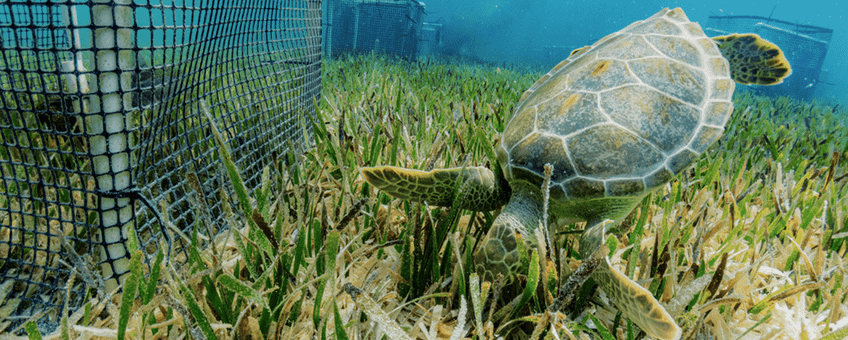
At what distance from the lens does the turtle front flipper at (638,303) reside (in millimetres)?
566

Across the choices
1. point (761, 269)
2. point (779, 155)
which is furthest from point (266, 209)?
point (779, 155)

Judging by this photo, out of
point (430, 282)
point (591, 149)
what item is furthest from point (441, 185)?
point (591, 149)

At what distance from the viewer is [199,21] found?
1021mm

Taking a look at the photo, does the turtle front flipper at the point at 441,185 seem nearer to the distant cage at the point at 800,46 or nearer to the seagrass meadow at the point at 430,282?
the seagrass meadow at the point at 430,282

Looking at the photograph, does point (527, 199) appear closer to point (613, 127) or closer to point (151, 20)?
point (613, 127)

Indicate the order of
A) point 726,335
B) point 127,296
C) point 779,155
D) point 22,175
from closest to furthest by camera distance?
point 127,296 → point 726,335 → point 22,175 → point 779,155

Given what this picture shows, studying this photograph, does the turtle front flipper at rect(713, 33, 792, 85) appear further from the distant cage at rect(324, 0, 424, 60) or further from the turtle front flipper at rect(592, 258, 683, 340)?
the distant cage at rect(324, 0, 424, 60)

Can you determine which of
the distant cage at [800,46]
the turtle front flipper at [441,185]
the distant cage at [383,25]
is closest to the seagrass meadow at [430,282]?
the turtle front flipper at [441,185]

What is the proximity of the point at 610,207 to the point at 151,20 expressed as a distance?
3.51 ft

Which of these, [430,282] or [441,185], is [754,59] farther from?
[430,282]

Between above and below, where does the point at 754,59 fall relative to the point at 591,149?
above

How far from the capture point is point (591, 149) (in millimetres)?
952

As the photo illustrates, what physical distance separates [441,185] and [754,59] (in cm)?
183

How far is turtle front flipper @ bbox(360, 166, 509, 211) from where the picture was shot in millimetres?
890
